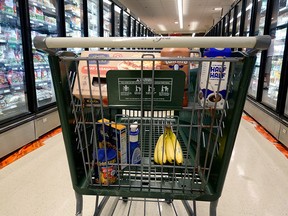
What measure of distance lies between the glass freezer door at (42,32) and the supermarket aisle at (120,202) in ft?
3.70

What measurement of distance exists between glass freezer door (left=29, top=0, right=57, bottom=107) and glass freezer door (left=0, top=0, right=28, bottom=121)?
1.00 ft

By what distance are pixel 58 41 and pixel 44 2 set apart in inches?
120

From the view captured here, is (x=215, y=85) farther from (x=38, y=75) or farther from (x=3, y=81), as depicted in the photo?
(x=38, y=75)

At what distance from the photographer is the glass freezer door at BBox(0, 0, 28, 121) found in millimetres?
2605

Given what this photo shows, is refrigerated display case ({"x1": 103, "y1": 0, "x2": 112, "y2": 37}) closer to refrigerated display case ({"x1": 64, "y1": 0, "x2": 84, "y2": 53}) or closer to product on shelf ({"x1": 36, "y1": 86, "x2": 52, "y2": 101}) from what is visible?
refrigerated display case ({"x1": 64, "y1": 0, "x2": 84, "y2": 53})

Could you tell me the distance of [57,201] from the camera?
172 cm

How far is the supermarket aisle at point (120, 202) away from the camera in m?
1.64

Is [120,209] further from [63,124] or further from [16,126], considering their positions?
[16,126]

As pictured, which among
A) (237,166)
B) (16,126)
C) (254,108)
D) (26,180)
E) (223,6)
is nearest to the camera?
(26,180)

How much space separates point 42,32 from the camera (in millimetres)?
3338

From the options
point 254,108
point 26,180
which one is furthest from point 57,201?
point 254,108

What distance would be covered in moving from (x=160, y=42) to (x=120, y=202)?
1.40 metres

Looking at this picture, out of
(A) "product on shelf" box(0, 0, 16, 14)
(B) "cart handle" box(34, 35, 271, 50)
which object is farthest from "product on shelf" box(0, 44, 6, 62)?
(B) "cart handle" box(34, 35, 271, 50)

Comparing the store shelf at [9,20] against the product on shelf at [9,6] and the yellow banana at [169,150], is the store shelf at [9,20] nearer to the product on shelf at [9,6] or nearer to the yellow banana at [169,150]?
the product on shelf at [9,6]
